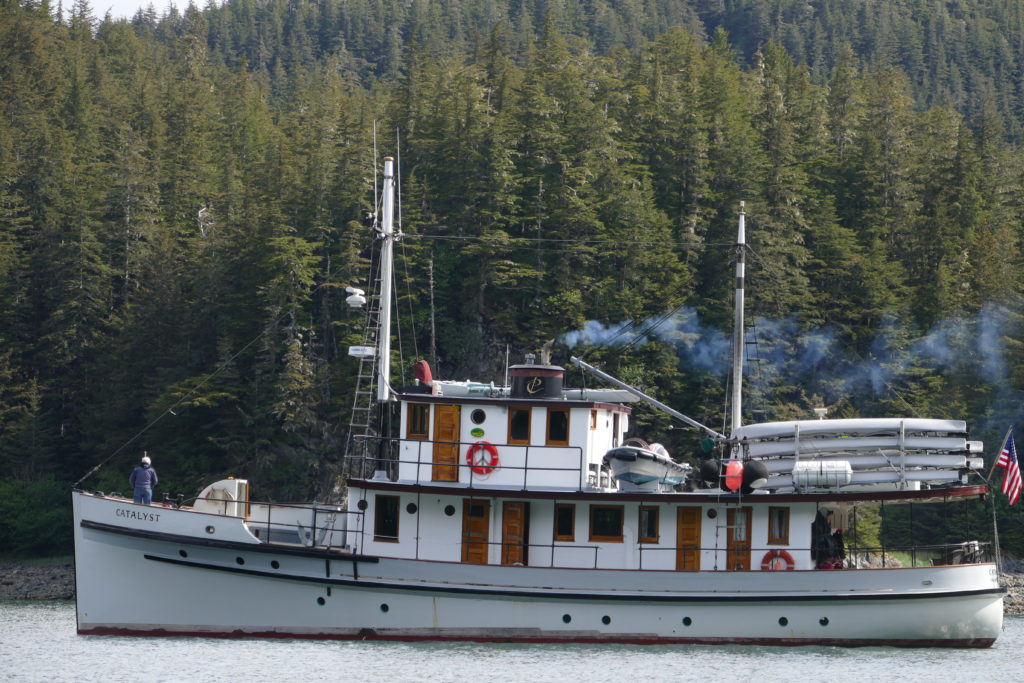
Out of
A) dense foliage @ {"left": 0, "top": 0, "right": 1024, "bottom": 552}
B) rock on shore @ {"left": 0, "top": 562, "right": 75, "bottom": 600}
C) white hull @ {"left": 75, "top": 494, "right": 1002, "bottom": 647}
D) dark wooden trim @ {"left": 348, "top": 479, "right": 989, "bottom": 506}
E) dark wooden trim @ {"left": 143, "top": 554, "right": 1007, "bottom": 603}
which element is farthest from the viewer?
dense foliage @ {"left": 0, "top": 0, "right": 1024, "bottom": 552}

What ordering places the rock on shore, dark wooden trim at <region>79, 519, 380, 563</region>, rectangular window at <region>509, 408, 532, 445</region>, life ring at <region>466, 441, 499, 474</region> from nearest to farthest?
dark wooden trim at <region>79, 519, 380, 563</region> < life ring at <region>466, 441, 499, 474</region> < rectangular window at <region>509, 408, 532, 445</region> < the rock on shore

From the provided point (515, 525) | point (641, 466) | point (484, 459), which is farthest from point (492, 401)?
point (641, 466)

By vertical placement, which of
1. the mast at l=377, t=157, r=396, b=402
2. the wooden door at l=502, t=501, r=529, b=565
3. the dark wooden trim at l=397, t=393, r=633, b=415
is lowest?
the wooden door at l=502, t=501, r=529, b=565

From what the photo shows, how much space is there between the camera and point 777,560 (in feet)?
80.5

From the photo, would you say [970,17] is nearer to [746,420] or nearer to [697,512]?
[746,420]

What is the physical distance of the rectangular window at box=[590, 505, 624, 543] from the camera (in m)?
24.7

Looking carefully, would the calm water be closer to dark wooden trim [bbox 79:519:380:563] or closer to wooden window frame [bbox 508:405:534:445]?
dark wooden trim [bbox 79:519:380:563]

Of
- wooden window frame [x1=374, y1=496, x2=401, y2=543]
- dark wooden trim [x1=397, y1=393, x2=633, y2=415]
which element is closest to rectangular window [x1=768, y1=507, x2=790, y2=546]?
dark wooden trim [x1=397, y1=393, x2=633, y2=415]

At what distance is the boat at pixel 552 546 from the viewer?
78.5ft

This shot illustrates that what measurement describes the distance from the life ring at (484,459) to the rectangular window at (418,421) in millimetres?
859

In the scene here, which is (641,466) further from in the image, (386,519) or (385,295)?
(385,295)

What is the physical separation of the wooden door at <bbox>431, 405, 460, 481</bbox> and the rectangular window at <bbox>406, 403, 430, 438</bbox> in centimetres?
→ 16

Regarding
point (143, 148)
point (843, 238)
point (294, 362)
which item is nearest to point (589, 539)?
point (294, 362)

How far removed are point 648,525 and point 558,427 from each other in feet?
7.43
